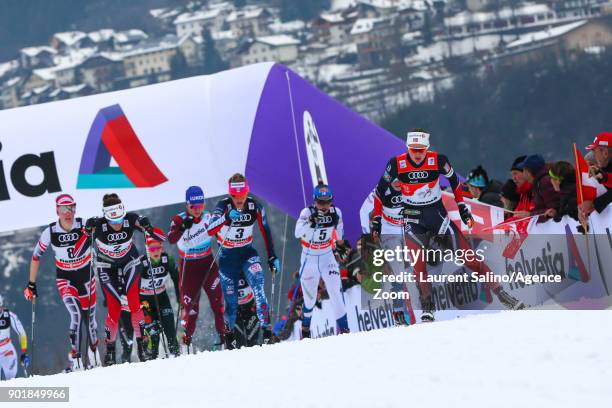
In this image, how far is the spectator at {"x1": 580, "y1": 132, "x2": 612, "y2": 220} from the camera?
7727 mm

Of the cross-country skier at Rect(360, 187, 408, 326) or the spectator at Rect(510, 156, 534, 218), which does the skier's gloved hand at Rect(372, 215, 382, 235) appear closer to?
the cross-country skier at Rect(360, 187, 408, 326)

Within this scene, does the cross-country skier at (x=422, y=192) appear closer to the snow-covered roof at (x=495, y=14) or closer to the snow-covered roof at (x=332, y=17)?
the snow-covered roof at (x=495, y=14)

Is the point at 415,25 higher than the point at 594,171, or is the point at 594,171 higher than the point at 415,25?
the point at 415,25

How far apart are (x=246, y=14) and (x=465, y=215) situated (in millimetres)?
151489

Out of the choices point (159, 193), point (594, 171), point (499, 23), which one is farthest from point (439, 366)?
point (499, 23)

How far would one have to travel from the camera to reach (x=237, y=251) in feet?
36.0

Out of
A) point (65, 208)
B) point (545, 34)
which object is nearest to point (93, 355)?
point (65, 208)

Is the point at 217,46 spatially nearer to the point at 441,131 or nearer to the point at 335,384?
the point at 441,131

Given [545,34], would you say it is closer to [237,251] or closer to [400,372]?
[237,251]

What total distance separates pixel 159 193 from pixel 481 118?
79117 mm

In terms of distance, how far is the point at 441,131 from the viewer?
8988 centimetres

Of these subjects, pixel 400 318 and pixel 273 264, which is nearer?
pixel 400 318

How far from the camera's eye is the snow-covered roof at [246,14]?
15625cm

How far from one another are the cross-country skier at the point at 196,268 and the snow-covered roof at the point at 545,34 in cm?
9329
